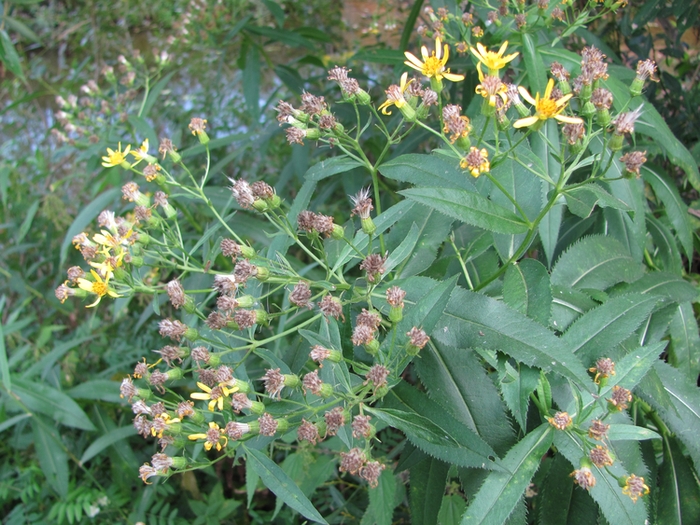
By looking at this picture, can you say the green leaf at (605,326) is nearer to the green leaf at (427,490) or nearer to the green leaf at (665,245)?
the green leaf at (427,490)

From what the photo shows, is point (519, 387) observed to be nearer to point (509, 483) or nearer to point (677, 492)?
point (509, 483)

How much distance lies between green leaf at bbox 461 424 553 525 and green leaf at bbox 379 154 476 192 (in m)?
0.57

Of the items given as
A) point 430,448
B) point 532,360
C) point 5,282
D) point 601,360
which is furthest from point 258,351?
point 5,282

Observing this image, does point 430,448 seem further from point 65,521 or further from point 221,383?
point 65,521

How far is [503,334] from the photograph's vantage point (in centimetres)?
112

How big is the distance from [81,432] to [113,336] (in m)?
0.48

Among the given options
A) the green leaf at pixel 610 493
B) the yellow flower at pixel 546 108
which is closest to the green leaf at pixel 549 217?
the yellow flower at pixel 546 108

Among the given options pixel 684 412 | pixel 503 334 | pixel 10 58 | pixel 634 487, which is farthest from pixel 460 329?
pixel 10 58

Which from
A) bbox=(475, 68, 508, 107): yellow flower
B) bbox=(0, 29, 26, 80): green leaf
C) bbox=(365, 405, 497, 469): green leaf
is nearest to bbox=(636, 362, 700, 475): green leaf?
bbox=(365, 405, 497, 469): green leaf

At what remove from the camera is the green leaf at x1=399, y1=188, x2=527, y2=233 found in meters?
1.13

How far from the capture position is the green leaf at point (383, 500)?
1666 millimetres

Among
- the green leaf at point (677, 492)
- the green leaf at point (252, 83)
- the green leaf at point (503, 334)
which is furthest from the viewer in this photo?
the green leaf at point (252, 83)

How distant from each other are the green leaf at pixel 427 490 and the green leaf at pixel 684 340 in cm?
77

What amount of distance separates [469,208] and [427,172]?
225 mm
